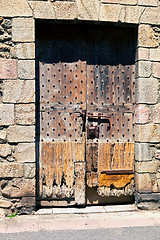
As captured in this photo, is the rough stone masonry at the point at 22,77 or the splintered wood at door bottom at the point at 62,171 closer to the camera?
the rough stone masonry at the point at 22,77

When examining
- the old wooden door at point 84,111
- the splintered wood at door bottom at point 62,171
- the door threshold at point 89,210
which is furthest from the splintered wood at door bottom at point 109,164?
the door threshold at point 89,210

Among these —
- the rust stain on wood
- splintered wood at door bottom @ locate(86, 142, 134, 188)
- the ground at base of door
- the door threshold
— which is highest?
splintered wood at door bottom @ locate(86, 142, 134, 188)

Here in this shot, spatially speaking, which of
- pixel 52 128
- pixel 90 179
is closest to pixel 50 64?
pixel 52 128

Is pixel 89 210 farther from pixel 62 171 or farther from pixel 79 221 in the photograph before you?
pixel 62 171

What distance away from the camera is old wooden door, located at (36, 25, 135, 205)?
4.00m

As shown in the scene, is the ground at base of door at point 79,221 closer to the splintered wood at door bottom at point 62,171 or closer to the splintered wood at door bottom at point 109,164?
the splintered wood at door bottom at point 62,171

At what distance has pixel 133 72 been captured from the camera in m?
4.14

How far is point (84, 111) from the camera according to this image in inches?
158

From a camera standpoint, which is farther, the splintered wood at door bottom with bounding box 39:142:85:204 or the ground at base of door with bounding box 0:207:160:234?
the splintered wood at door bottom with bounding box 39:142:85:204

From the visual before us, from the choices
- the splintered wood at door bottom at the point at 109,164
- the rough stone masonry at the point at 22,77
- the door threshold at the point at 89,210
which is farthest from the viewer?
the splintered wood at door bottom at the point at 109,164

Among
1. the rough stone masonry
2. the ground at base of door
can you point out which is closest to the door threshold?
the ground at base of door

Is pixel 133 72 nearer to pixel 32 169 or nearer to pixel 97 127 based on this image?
pixel 97 127

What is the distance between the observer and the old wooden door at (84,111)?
4.00 meters

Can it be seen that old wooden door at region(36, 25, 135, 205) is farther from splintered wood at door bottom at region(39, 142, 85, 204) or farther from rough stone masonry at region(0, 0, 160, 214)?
rough stone masonry at region(0, 0, 160, 214)
